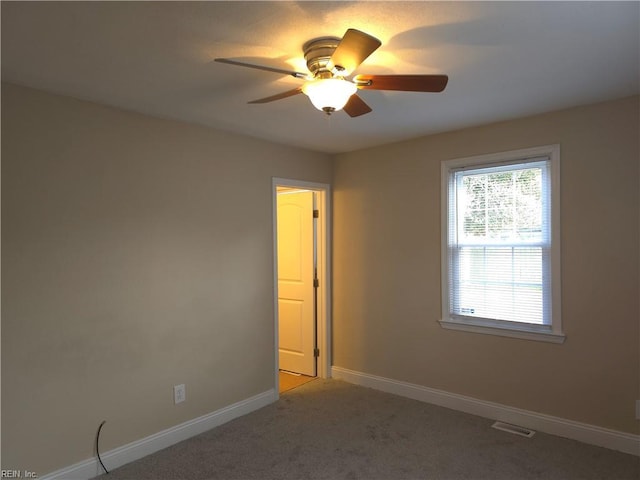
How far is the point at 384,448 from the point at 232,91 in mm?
2577

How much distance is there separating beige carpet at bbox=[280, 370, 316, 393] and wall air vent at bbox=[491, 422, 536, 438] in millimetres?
1869

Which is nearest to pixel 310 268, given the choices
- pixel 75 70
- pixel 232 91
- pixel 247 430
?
pixel 247 430

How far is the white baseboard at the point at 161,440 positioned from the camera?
2.59 metres

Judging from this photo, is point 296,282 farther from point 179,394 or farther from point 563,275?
point 563,275

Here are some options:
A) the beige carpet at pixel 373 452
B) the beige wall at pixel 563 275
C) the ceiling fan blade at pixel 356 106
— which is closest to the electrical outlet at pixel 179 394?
the beige carpet at pixel 373 452

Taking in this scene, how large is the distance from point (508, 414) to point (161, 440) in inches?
103

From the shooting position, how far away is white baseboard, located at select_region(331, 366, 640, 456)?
2.86 metres

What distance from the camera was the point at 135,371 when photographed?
9.56 feet

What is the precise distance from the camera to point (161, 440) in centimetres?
302

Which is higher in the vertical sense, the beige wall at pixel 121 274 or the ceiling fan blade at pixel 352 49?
the ceiling fan blade at pixel 352 49

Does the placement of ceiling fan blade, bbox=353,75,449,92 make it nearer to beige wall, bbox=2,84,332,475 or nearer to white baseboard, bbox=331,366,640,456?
beige wall, bbox=2,84,332,475

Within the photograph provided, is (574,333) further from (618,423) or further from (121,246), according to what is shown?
(121,246)

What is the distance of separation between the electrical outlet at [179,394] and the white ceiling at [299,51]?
199 cm

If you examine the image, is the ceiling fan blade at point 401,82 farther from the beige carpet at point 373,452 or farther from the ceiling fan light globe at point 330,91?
the beige carpet at point 373,452
